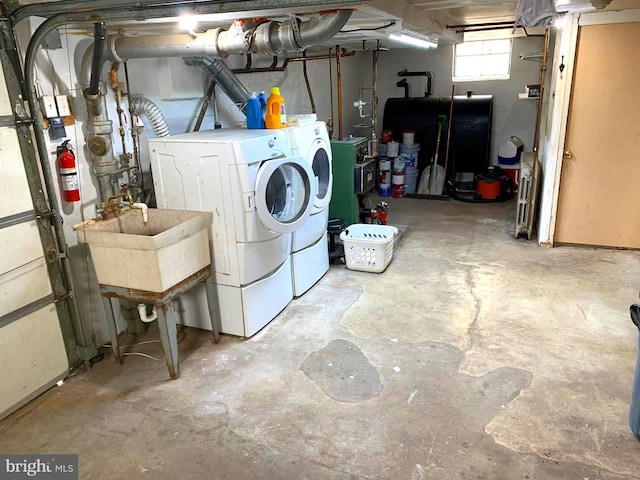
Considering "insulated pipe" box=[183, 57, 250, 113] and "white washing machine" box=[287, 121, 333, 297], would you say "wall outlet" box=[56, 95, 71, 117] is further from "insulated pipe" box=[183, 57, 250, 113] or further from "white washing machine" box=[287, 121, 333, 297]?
"white washing machine" box=[287, 121, 333, 297]

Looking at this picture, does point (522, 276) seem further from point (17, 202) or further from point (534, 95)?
point (17, 202)

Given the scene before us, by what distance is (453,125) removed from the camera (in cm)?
684

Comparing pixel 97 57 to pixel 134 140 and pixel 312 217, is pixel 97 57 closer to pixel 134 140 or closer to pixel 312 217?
pixel 134 140

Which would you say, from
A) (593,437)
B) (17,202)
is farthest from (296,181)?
(593,437)

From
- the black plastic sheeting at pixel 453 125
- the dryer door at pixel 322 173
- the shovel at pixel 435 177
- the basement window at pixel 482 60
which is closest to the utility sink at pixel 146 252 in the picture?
the dryer door at pixel 322 173

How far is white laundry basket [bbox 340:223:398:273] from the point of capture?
4117 millimetres

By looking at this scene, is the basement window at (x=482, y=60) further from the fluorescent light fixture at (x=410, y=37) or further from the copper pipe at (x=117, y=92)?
the copper pipe at (x=117, y=92)

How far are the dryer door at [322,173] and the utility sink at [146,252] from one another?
1.16m

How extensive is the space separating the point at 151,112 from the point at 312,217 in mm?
1424

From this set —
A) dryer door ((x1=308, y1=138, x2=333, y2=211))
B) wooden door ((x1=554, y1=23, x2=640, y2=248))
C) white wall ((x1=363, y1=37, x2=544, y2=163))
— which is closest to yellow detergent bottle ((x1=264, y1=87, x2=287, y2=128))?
dryer door ((x1=308, y1=138, x2=333, y2=211))

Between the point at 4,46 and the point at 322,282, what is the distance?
8.89 ft

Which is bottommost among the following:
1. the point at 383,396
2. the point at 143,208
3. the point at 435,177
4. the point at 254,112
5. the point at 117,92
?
the point at 383,396

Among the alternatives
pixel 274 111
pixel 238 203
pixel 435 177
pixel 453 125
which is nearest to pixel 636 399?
pixel 238 203

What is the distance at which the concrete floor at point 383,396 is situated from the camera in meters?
2.13
